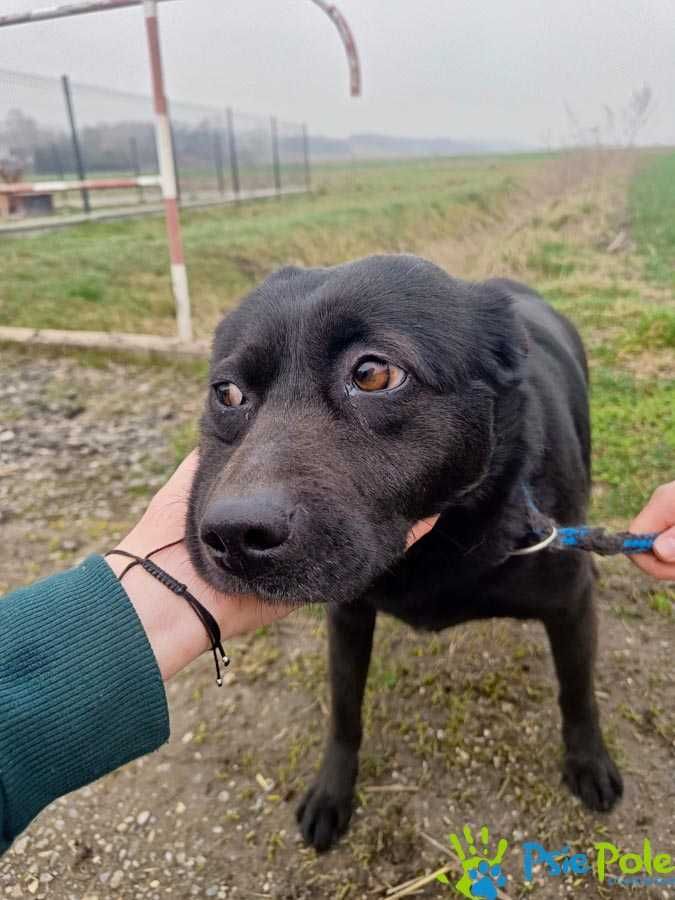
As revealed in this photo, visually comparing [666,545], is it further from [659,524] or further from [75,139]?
[75,139]

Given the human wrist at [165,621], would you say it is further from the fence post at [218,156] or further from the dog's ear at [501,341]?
the fence post at [218,156]

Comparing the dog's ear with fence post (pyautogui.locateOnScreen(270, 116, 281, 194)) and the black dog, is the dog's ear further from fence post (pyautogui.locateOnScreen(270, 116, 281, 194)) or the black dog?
fence post (pyautogui.locateOnScreen(270, 116, 281, 194))

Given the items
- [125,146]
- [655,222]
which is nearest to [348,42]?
[655,222]

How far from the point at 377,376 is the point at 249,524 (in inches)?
16.9

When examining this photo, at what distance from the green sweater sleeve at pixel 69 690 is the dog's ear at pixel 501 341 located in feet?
3.00

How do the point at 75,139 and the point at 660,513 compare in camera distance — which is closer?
the point at 660,513

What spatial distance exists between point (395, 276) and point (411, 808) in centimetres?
140

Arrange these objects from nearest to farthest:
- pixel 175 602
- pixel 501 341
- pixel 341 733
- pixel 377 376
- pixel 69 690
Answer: pixel 69 690
pixel 377 376
pixel 175 602
pixel 501 341
pixel 341 733

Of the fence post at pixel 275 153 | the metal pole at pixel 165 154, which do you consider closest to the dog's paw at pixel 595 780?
the metal pole at pixel 165 154

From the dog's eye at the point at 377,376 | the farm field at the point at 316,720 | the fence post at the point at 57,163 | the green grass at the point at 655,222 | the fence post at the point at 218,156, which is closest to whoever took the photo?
the dog's eye at the point at 377,376

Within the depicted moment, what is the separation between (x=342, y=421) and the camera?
1339 mm

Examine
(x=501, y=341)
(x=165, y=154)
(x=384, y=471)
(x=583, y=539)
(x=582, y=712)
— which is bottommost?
(x=582, y=712)

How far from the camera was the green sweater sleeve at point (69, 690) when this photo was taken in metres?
1.18

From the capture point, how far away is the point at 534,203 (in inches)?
654
